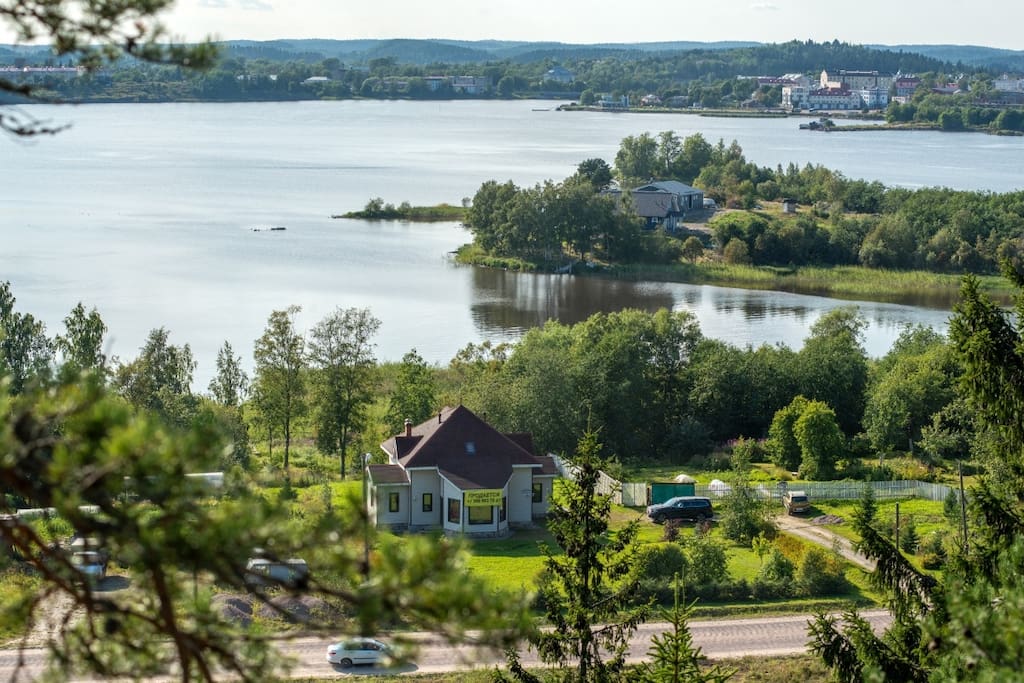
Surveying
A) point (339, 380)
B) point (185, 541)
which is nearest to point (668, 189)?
point (339, 380)

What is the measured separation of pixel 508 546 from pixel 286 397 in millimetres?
6009

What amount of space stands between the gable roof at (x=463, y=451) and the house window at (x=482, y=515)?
0.30 m

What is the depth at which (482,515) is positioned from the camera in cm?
1645

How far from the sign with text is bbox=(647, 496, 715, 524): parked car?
2.18 meters

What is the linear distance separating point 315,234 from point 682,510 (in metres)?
28.6

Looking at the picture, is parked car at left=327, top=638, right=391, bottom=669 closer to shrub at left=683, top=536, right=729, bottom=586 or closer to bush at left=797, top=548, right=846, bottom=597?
shrub at left=683, top=536, right=729, bottom=586

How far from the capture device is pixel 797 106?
126 metres

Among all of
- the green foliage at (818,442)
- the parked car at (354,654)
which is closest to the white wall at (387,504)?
the parked car at (354,654)

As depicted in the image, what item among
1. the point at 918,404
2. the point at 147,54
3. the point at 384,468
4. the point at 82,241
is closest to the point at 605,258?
the point at 82,241

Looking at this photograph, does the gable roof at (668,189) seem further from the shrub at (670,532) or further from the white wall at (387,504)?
the white wall at (387,504)

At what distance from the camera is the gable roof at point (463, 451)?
16672mm

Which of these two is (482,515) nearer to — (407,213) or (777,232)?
(777,232)

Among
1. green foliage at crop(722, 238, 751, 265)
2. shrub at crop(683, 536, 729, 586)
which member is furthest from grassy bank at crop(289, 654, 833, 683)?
green foliage at crop(722, 238, 751, 265)

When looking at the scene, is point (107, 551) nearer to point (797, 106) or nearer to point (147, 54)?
point (147, 54)
